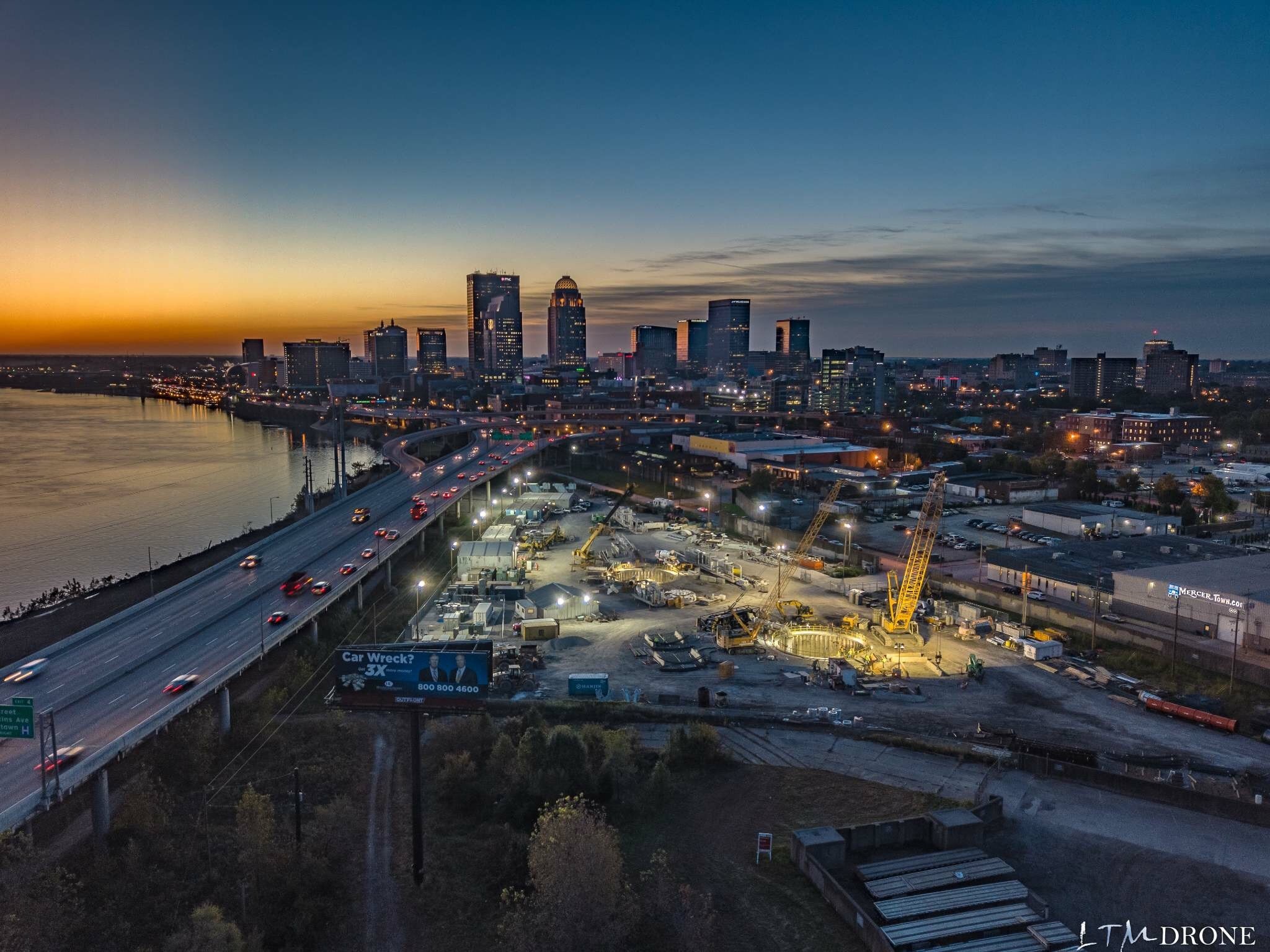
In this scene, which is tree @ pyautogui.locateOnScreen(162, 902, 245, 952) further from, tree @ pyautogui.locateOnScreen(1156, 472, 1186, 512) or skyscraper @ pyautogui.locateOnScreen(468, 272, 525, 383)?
skyscraper @ pyautogui.locateOnScreen(468, 272, 525, 383)

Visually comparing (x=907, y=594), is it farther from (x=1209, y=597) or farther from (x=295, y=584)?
(x=295, y=584)

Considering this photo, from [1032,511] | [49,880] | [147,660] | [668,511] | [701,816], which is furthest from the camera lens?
[668,511]

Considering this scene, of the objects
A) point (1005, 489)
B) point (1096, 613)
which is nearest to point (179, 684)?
point (1096, 613)

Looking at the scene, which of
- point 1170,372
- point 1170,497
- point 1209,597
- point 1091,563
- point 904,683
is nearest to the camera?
point 904,683

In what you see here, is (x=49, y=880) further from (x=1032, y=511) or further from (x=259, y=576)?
(x=1032, y=511)

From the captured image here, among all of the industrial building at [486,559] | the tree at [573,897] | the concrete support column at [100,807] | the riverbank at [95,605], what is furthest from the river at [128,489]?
the tree at [573,897]

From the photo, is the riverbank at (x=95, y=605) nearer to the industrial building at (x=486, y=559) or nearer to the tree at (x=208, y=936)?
the industrial building at (x=486, y=559)

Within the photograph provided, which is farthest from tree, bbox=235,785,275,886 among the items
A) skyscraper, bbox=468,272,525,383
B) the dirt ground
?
skyscraper, bbox=468,272,525,383

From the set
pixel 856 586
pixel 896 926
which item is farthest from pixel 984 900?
pixel 856 586
